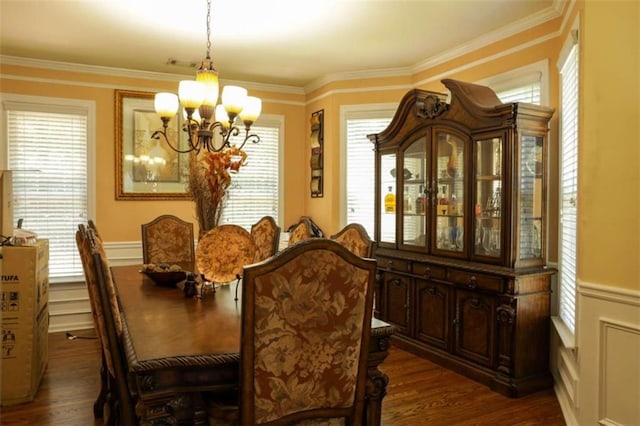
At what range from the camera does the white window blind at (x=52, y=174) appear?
4578 mm

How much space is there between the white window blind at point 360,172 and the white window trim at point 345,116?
33 millimetres

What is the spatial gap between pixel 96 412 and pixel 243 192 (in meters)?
3.09

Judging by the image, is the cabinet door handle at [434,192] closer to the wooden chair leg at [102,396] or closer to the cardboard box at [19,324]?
the wooden chair leg at [102,396]

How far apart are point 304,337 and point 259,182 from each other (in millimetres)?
4109

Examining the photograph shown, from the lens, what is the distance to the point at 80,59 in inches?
180

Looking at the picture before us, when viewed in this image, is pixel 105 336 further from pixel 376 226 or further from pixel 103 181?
pixel 103 181

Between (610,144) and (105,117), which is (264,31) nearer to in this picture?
(105,117)

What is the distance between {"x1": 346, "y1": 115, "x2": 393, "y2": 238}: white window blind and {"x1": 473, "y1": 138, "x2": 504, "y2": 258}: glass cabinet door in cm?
168

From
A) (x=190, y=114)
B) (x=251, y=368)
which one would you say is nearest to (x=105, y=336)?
(x=251, y=368)

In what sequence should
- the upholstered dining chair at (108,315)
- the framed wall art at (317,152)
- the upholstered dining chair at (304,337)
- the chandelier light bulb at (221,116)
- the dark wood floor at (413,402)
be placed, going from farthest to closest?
the framed wall art at (317,152) < the chandelier light bulb at (221,116) < the dark wood floor at (413,402) < the upholstered dining chair at (108,315) < the upholstered dining chair at (304,337)

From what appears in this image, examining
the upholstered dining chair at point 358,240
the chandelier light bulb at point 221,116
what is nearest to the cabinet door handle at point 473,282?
the upholstered dining chair at point 358,240

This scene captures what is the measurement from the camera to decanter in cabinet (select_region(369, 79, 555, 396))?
10.5 ft

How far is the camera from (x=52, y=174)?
185 inches

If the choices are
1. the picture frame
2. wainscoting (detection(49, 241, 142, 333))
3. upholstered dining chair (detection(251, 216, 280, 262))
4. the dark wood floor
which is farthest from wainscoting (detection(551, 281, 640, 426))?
wainscoting (detection(49, 241, 142, 333))
